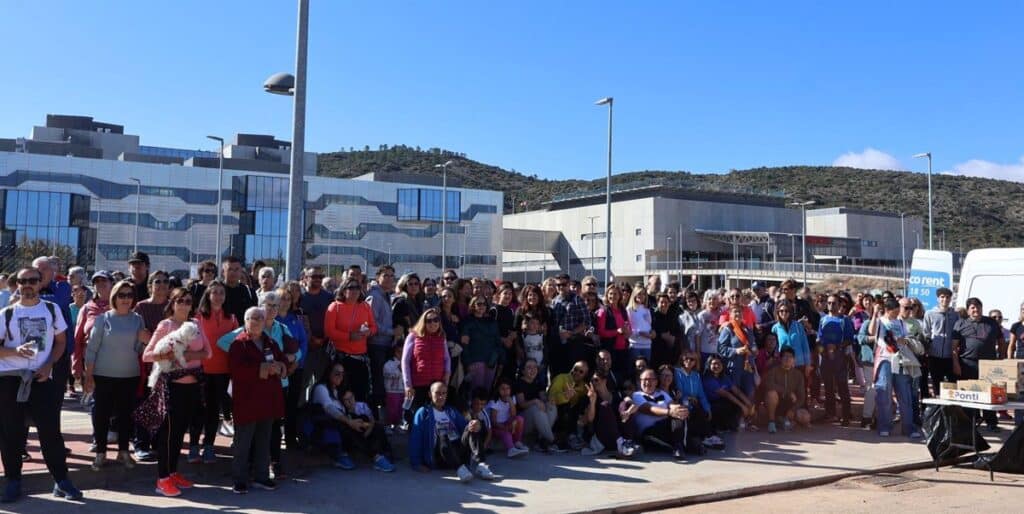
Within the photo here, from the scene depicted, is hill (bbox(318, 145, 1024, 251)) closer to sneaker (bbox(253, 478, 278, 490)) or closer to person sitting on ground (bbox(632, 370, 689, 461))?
person sitting on ground (bbox(632, 370, 689, 461))

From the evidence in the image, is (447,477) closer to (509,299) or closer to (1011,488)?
(509,299)

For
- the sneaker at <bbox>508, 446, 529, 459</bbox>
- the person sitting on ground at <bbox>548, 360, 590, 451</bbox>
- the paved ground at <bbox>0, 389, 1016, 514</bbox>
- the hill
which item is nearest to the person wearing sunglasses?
the paved ground at <bbox>0, 389, 1016, 514</bbox>

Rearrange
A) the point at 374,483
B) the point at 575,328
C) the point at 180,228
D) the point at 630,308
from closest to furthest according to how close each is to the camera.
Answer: the point at 374,483 < the point at 575,328 < the point at 630,308 < the point at 180,228

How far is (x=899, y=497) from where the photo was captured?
752 centimetres

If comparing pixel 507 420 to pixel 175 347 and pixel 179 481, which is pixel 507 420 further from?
pixel 175 347

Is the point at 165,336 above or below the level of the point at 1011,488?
above

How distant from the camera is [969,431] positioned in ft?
29.8

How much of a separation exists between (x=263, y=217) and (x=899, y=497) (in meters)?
70.9

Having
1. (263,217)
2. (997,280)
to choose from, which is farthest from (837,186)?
(997,280)

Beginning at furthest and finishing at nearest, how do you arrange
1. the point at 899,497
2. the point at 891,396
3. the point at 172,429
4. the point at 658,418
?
the point at 891,396
the point at 658,418
the point at 899,497
the point at 172,429

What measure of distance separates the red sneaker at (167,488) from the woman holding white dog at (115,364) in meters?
0.51

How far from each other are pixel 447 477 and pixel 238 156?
9289 centimetres

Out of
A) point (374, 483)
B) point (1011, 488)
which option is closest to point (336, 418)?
point (374, 483)

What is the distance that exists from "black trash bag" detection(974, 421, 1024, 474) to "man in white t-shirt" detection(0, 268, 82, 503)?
9.13 meters
